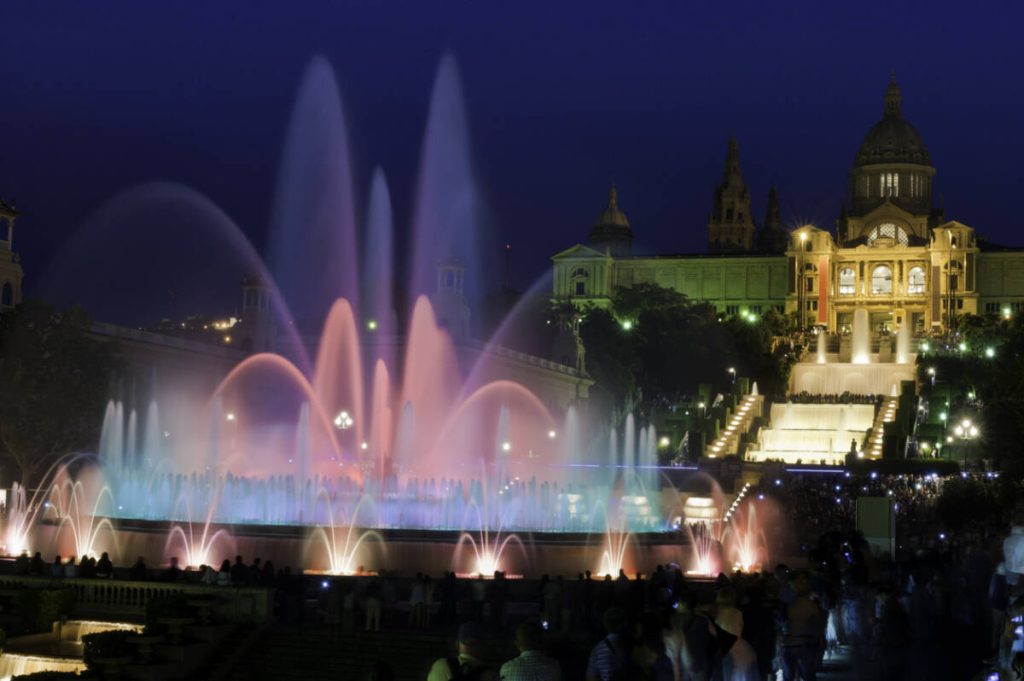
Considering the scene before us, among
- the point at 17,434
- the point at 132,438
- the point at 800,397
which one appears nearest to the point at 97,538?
the point at 17,434

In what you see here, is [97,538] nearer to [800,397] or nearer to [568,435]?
[568,435]

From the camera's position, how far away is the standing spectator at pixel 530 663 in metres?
10.1

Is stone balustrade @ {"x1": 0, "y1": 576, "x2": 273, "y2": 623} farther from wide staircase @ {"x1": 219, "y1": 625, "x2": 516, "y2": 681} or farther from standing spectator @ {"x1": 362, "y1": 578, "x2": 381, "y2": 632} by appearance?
standing spectator @ {"x1": 362, "y1": 578, "x2": 381, "y2": 632}

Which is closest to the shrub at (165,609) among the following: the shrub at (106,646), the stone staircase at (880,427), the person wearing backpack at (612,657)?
the shrub at (106,646)

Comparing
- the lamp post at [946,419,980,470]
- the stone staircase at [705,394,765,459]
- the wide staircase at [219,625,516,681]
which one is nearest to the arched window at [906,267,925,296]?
the stone staircase at [705,394,765,459]

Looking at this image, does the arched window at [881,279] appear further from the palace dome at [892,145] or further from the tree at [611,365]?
the tree at [611,365]

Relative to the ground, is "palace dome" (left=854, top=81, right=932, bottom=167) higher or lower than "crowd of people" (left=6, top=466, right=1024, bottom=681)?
higher

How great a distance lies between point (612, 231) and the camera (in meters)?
174

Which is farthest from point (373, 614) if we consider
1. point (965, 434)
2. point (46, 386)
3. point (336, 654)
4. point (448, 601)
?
point (965, 434)

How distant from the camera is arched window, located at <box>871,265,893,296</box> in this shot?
473 feet

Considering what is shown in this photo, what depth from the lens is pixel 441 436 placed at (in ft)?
204

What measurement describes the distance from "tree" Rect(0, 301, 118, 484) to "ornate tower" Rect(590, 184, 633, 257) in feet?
409

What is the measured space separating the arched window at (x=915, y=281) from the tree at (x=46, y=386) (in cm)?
10459

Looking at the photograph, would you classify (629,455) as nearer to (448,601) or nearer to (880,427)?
(880,427)
